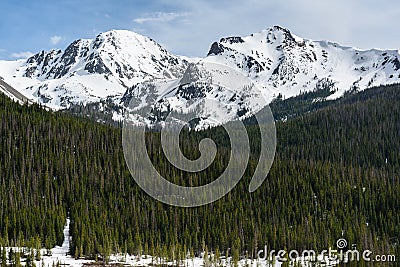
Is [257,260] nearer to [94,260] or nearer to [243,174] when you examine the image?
[94,260]

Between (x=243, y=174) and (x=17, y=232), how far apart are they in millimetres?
72053

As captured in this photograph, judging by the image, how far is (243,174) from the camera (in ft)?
505

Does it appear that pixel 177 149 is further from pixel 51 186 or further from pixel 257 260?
pixel 257 260

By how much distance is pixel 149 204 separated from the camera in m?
128

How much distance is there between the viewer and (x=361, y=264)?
9575 centimetres

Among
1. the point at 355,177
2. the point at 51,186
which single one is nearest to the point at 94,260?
the point at 51,186

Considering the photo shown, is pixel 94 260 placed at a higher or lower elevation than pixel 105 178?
lower

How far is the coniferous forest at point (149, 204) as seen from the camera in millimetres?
104750

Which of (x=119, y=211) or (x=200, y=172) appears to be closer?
(x=119, y=211)

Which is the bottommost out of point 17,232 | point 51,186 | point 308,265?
point 308,265

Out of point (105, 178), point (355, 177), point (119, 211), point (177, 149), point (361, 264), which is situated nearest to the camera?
point (361, 264)

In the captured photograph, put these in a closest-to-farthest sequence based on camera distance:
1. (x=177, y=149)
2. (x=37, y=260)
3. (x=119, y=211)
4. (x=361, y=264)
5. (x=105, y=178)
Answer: (x=37, y=260) < (x=361, y=264) < (x=119, y=211) < (x=105, y=178) < (x=177, y=149)

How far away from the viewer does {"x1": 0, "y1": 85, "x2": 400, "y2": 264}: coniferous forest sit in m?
105

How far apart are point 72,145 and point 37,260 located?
72.7m
